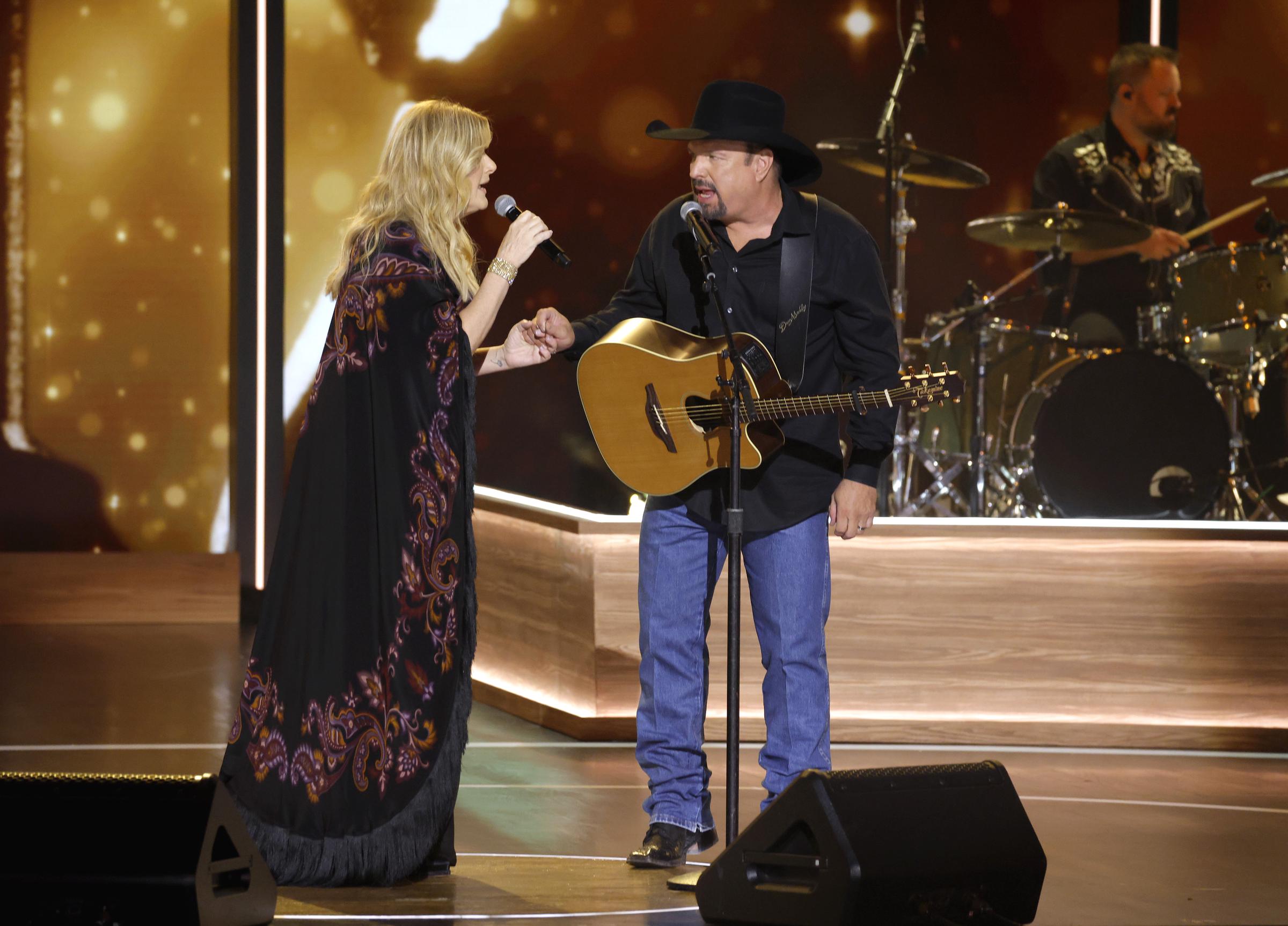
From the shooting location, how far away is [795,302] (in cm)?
304

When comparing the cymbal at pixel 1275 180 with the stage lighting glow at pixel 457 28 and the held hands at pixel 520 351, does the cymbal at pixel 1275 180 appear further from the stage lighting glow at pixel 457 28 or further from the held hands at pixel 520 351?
the held hands at pixel 520 351

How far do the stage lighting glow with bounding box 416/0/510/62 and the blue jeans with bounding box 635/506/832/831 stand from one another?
14.0 feet

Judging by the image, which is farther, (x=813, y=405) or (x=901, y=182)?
(x=901, y=182)

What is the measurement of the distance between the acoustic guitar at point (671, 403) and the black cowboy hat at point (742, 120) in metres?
0.42

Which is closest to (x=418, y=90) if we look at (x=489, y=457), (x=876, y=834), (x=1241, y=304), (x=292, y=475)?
(x=489, y=457)

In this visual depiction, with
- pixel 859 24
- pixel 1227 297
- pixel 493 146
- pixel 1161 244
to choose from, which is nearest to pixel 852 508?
pixel 1227 297

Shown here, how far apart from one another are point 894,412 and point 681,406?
0.46 metres

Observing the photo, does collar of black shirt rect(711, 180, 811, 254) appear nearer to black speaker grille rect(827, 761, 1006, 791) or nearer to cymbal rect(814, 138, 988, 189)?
black speaker grille rect(827, 761, 1006, 791)

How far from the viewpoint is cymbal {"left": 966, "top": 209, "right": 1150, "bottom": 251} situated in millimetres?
6020

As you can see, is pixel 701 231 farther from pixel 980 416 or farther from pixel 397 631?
pixel 980 416

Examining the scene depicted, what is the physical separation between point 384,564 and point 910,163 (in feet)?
13.3

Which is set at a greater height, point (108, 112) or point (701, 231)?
point (108, 112)

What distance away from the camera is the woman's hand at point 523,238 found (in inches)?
110

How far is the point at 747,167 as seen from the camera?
3.05 metres
